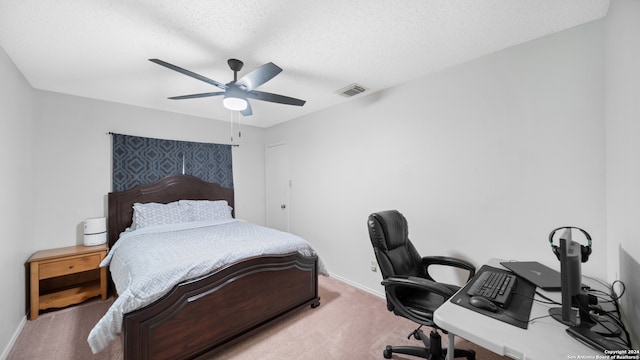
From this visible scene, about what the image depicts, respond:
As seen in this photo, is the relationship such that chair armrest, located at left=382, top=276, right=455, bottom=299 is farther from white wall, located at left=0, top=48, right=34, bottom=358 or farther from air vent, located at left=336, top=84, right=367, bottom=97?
white wall, located at left=0, top=48, right=34, bottom=358

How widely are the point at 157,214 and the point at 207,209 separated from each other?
24.0 inches

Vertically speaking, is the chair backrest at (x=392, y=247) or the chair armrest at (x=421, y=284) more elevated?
the chair backrest at (x=392, y=247)

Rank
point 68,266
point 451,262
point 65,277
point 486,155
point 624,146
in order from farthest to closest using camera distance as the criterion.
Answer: point 65,277
point 68,266
point 486,155
point 451,262
point 624,146

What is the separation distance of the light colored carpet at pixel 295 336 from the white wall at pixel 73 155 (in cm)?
99

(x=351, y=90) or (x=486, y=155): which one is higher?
(x=351, y=90)

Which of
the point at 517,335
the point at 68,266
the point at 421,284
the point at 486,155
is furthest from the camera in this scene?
the point at 68,266

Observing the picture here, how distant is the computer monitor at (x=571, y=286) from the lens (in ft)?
3.06

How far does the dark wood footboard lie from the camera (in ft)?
5.06

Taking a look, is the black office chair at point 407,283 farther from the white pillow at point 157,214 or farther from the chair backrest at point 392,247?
the white pillow at point 157,214

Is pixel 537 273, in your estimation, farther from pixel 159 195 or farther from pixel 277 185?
pixel 159 195

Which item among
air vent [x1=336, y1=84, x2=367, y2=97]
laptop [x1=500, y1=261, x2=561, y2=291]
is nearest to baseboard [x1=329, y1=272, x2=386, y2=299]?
laptop [x1=500, y1=261, x2=561, y2=291]

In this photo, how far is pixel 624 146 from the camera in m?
1.21

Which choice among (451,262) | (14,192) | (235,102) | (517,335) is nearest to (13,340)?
(14,192)

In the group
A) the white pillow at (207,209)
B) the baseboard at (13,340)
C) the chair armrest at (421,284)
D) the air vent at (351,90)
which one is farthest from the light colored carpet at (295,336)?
the air vent at (351,90)
